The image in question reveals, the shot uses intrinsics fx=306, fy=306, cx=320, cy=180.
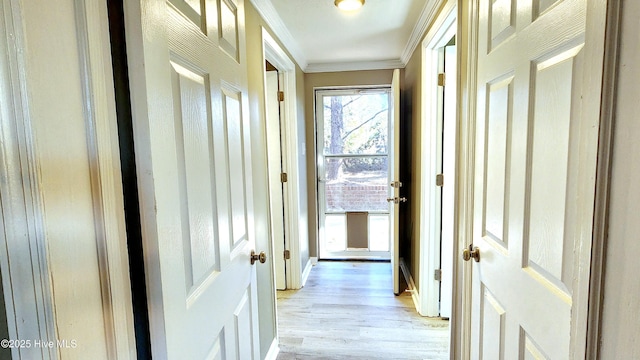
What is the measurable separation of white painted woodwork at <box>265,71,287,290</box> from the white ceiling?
1.24ft

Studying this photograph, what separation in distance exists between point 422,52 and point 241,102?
5.29ft

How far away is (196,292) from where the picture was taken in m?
0.81

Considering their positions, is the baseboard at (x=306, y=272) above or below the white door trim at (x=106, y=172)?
below

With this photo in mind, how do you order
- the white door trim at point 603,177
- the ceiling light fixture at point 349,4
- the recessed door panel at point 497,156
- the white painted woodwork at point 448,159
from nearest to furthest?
the white door trim at point 603,177 → the recessed door panel at point 497,156 → the ceiling light fixture at point 349,4 → the white painted woodwork at point 448,159

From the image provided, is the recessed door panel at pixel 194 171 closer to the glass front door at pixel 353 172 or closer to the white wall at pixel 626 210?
the white wall at pixel 626 210

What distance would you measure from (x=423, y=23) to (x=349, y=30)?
0.53m

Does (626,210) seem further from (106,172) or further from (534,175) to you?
(106,172)

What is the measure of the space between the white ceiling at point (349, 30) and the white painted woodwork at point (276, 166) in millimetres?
377

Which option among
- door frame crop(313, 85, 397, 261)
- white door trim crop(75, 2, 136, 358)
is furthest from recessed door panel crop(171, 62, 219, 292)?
door frame crop(313, 85, 397, 261)

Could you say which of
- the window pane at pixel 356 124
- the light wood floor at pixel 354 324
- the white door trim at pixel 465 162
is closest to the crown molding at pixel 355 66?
the window pane at pixel 356 124

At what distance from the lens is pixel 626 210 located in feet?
1.60

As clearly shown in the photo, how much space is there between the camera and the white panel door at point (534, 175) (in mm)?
606

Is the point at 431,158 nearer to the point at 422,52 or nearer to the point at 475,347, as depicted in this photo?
the point at 422,52

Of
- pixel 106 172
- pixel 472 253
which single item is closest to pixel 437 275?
pixel 472 253
